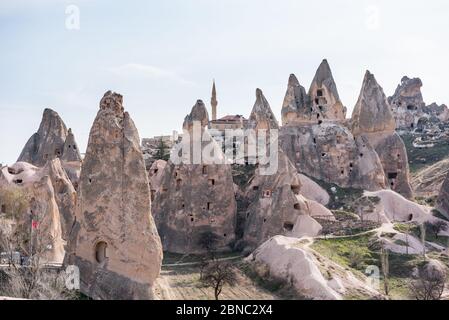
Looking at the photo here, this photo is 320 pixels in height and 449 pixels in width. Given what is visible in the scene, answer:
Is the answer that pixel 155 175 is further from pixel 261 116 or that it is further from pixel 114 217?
pixel 114 217

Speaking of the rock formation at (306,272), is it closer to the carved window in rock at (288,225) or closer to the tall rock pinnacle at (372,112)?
the carved window in rock at (288,225)

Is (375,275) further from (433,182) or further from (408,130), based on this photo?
(408,130)

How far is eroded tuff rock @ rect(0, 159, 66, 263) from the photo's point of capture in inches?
1109

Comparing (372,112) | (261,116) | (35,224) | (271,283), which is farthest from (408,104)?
(35,224)

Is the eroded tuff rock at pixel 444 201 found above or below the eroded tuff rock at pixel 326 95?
below

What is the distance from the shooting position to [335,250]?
2925 centimetres

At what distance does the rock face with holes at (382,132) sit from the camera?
46469mm

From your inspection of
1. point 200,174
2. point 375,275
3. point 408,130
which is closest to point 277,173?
point 200,174

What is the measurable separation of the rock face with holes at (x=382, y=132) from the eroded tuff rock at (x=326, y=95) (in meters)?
1.76

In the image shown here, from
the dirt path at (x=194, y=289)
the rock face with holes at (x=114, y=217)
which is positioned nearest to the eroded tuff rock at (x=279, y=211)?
the dirt path at (x=194, y=289)

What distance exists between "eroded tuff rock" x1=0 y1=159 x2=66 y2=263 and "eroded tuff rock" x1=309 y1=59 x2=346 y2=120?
2170 cm

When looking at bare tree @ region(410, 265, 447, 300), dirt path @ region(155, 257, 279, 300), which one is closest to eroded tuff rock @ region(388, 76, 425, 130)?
bare tree @ region(410, 265, 447, 300)

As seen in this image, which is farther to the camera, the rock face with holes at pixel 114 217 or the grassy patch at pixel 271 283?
the grassy patch at pixel 271 283

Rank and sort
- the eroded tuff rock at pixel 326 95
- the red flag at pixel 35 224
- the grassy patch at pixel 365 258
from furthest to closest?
the eroded tuff rock at pixel 326 95 < the red flag at pixel 35 224 < the grassy patch at pixel 365 258
